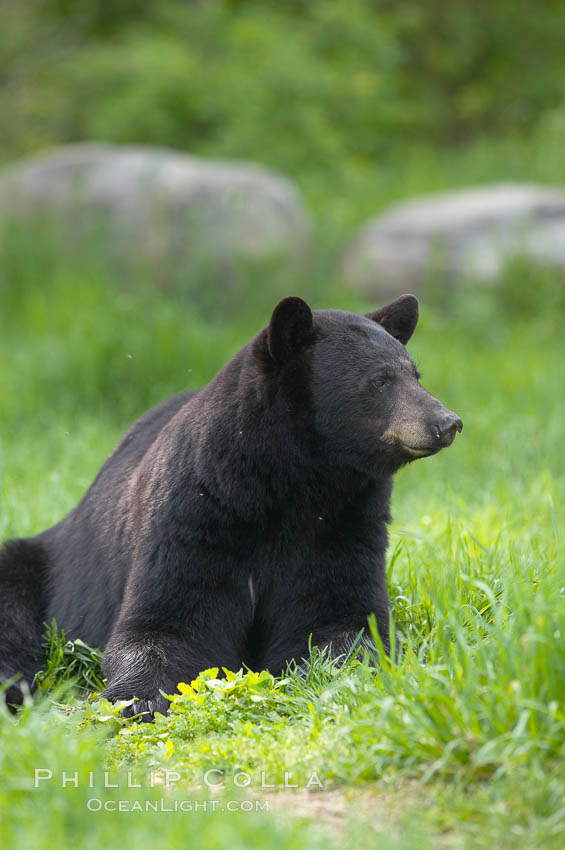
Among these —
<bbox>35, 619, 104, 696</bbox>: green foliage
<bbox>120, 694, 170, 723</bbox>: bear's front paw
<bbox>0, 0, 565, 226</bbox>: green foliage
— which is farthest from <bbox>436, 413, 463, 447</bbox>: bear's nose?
<bbox>0, 0, 565, 226</bbox>: green foliage

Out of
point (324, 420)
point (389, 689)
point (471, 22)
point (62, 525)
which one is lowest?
point (62, 525)

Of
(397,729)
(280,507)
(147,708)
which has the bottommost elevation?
(147,708)

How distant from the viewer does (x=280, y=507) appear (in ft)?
11.6

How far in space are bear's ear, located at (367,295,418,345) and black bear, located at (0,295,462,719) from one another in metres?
0.24

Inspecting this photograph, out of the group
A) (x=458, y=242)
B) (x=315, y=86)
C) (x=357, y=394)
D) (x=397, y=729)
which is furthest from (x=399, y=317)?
(x=315, y=86)

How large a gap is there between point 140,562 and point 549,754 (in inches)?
65.1

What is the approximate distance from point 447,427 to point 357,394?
0.34 meters

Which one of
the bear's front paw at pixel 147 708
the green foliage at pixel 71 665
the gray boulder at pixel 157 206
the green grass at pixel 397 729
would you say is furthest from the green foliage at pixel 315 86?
the bear's front paw at pixel 147 708

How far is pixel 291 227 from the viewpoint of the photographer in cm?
1023

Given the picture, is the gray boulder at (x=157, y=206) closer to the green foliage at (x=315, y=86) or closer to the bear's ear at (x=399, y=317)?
the green foliage at (x=315, y=86)

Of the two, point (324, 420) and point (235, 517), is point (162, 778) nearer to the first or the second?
point (235, 517)

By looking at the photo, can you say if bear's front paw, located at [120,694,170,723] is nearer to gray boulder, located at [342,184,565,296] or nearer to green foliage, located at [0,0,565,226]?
gray boulder, located at [342,184,565,296]

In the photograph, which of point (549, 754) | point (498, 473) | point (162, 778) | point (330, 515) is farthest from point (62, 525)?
point (498, 473)

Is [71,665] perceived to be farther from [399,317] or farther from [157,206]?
[157,206]
